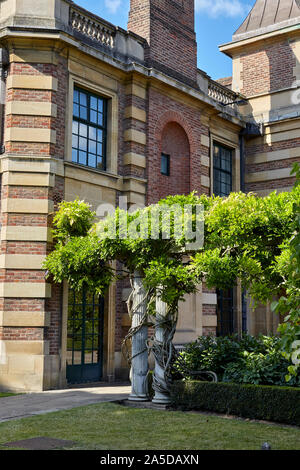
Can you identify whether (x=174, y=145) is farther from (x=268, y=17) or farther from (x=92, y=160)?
(x=268, y=17)

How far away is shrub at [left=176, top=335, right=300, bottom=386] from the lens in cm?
1056

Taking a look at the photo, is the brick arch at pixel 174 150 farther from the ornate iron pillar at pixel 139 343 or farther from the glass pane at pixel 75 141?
the ornate iron pillar at pixel 139 343

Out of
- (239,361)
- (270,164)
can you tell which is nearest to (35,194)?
(239,361)

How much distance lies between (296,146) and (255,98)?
2.65 metres

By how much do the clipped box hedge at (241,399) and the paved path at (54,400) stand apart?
177 centimetres

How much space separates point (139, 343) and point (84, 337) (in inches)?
138

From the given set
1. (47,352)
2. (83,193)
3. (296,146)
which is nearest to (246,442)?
(47,352)

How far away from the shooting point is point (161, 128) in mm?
17422

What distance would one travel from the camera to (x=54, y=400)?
1179 cm

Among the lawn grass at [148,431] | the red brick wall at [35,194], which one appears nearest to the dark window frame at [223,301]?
the red brick wall at [35,194]

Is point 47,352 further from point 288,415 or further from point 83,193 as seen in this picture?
point 288,415

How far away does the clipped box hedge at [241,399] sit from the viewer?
374 inches

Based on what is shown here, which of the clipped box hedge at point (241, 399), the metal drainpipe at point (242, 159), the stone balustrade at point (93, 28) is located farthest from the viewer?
the metal drainpipe at point (242, 159)

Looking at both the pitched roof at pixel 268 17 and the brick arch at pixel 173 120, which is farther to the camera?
the pitched roof at pixel 268 17
